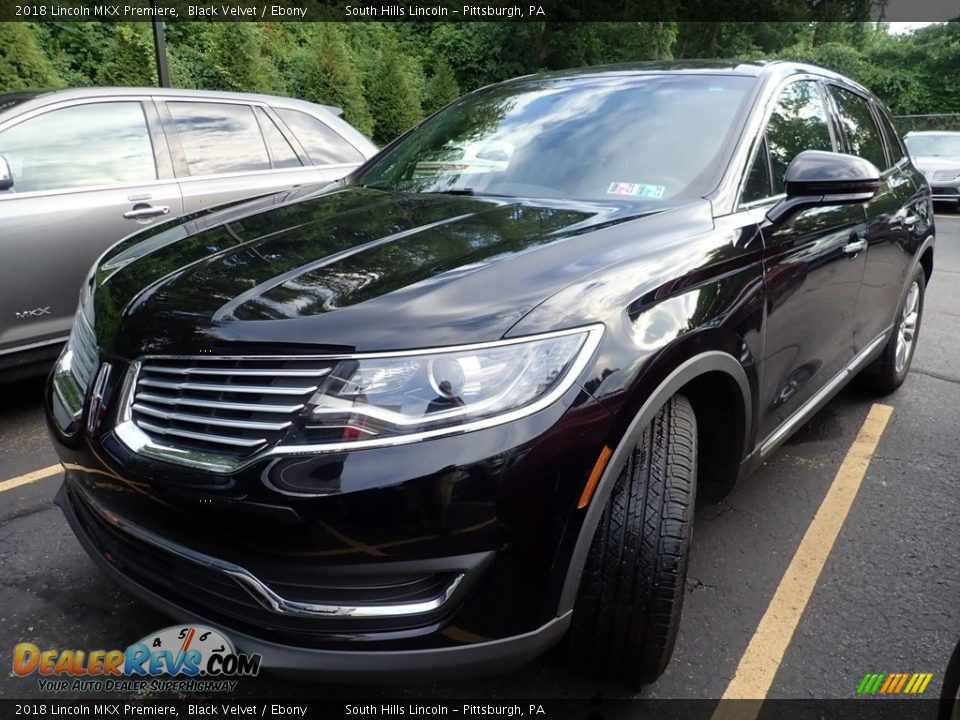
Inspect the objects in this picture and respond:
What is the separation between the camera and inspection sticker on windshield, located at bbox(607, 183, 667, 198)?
2.38 m

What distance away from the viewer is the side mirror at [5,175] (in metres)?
3.29

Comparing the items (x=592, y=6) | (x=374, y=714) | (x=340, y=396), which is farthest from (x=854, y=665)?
(x=592, y=6)

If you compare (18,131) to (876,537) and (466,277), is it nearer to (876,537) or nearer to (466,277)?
(466,277)

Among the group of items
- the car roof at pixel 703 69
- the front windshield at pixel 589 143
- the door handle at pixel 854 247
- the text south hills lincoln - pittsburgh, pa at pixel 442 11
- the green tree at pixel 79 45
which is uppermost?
the text south hills lincoln - pittsburgh, pa at pixel 442 11

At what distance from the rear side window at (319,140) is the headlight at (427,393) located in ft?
12.2

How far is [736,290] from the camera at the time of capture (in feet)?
6.99

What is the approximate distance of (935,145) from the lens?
16.3m

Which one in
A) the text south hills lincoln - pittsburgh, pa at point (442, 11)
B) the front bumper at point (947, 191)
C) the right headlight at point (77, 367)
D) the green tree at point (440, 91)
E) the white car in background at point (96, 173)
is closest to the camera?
the right headlight at point (77, 367)

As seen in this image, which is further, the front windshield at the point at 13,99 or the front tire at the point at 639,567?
the front windshield at the point at 13,99

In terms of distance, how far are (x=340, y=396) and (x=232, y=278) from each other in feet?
1.74

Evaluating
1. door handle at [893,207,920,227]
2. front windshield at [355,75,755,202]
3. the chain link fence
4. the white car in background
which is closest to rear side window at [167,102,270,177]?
the white car in background

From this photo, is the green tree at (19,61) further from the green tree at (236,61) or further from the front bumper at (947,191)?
the front bumper at (947,191)

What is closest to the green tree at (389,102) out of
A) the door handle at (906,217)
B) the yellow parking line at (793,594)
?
the door handle at (906,217)

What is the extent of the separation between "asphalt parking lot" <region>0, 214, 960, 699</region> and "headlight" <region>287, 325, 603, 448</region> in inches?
35.2
